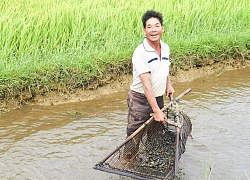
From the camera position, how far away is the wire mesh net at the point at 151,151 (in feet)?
10.3

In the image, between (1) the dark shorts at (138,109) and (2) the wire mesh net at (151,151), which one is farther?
(1) the dark shorts at (138,109)

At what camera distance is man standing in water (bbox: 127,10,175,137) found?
3.14 m

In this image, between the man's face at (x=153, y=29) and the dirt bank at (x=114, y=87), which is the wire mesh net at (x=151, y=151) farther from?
the dirt bank at (x=114, y=87)

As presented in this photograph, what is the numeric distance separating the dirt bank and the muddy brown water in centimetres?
9

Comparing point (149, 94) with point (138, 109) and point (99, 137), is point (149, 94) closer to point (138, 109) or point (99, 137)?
point (138, 109)

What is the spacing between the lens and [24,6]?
6.79 m

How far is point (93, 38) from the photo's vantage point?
5863 millimetres

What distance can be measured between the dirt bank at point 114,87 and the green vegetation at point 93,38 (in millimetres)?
80

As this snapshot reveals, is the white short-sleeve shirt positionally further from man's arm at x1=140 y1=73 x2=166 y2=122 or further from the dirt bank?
the dirt bank

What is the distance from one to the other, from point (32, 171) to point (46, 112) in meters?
1.28

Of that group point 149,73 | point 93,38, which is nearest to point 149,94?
point 149,73

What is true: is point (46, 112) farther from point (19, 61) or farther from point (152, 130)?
point (152, 130)

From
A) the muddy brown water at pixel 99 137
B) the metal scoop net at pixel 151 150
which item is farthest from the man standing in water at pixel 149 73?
the muddy brown water at pixel 99 137

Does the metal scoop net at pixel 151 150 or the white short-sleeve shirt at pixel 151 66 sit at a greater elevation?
Answer: the white short-sleeve shirt at pixel 151 66
